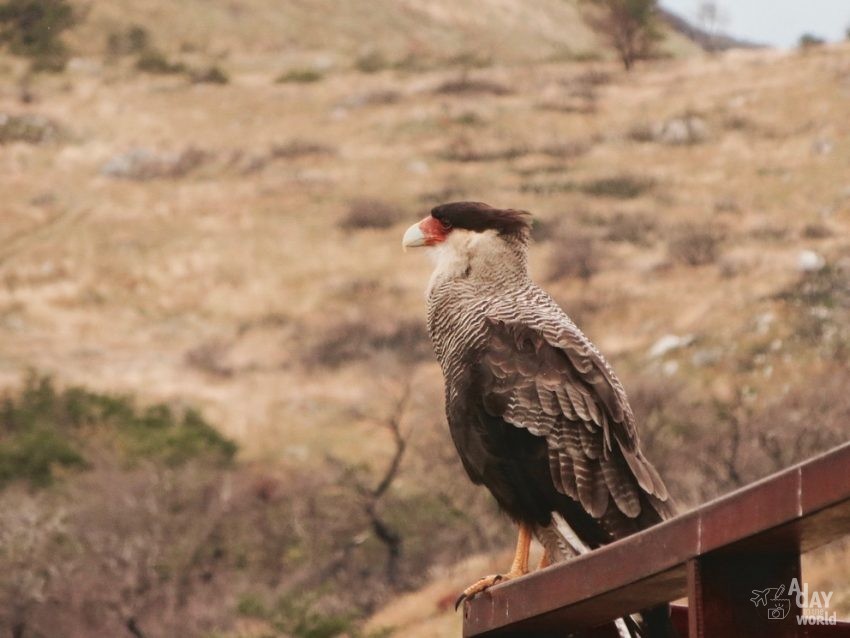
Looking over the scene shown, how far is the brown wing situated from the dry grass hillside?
1027 centimetres

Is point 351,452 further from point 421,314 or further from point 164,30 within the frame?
point 164,30

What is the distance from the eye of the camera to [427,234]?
619 centimetres

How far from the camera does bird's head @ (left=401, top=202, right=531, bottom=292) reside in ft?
19.5

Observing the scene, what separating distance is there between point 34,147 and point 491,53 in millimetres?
38445

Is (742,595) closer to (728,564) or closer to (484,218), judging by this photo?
(728,564)

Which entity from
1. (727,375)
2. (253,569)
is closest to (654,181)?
(727,375)

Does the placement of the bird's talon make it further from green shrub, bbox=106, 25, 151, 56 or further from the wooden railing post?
green shrub, bbox=106, 25, 151, 56

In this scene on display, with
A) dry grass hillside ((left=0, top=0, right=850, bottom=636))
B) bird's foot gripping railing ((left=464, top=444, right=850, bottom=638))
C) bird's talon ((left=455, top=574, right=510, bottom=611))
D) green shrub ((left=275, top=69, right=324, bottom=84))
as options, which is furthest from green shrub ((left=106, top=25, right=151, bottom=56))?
bird's foot gripping railing ((left=464, top=444, right=850, bottom=638))

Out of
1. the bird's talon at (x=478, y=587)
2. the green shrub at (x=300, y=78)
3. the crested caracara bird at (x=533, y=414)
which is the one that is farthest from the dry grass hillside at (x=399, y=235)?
the bird's talon at (x=478, y=587)

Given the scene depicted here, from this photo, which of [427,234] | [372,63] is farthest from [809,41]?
[427,234]

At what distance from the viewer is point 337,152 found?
6334 centimetres

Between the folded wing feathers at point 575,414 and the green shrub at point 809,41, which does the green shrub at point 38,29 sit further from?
the folded wing feathers at point 575,414

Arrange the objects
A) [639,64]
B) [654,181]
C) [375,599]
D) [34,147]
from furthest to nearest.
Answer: [639,64]
[34,147]
[654,181]
[375,599]

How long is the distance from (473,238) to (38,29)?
2762 inches
